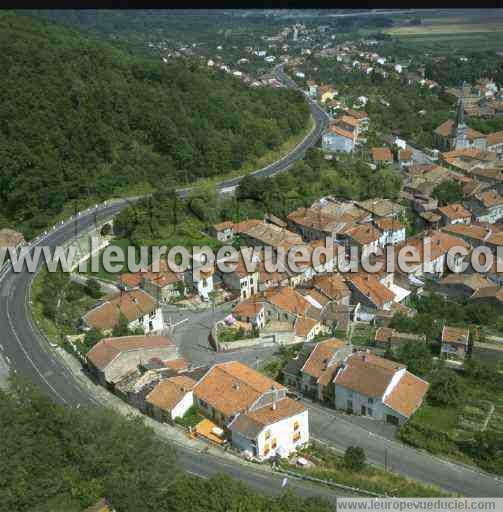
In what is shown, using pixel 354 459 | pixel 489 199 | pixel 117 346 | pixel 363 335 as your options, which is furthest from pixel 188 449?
pixel 489 199

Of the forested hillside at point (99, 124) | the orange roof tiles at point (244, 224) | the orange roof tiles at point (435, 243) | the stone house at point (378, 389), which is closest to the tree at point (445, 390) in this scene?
the stone house at point (378, 389)

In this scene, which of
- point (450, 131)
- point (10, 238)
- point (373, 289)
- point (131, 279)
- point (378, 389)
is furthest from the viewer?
point (450, 131)

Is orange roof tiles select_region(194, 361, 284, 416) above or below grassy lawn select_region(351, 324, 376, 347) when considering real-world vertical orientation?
above

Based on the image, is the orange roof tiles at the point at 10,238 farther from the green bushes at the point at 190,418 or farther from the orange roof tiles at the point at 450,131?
the orange roof tiles at the point at 450,131

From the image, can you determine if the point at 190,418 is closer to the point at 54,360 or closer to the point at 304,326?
the point at 54,360

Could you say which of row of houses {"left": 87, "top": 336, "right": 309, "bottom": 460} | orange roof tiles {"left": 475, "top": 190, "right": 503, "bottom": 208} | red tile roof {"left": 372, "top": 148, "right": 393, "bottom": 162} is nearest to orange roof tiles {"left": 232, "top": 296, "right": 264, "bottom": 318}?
row of houses {"left": 87, "top": 336, "right": 309, "bottom": 460}

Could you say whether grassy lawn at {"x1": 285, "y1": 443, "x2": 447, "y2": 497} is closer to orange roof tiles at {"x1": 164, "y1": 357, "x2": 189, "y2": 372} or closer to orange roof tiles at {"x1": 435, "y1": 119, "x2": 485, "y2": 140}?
orange roof tiles at {"x1": 164, "y1": 357, "x2": 189, "y2": 372}
